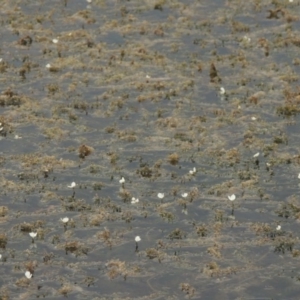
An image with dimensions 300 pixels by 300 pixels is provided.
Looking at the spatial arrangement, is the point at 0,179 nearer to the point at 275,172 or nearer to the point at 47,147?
the point at 47,147

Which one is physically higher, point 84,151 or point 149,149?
point 84,151

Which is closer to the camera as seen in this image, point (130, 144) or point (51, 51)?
point (130, 144)

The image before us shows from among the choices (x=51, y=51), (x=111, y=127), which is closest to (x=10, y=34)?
(x=51, y=51)

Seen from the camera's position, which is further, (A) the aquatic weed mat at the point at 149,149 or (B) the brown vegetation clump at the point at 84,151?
(B) the brown vegetation clump at the point at 84,151

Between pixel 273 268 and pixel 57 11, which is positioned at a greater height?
pixel 57 11

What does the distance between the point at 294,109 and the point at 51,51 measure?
31.5ft

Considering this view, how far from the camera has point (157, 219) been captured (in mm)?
21969

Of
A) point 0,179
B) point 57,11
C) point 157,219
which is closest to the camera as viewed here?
point 157,219

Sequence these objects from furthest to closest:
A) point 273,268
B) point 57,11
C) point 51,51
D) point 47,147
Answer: point 57,11
point 51,51
point 47,147
point 273,268

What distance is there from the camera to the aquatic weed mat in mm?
20109

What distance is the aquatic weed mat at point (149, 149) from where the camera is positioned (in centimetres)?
2011

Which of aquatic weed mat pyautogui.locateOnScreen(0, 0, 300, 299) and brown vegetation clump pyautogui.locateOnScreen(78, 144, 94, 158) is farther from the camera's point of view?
brown vegetation clump pyautogui.locateOnScreen(78, 144, 94, 158)

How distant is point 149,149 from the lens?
25141 mm

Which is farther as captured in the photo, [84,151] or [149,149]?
[149,149]
